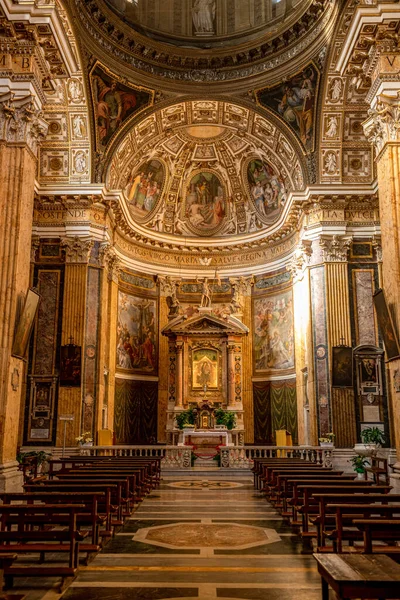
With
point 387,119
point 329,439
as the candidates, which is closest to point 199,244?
point 329,439

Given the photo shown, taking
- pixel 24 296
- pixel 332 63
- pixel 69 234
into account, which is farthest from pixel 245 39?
pixel 24 296

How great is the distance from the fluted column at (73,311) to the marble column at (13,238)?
8.62 metres

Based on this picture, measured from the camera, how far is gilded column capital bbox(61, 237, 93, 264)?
22.3m

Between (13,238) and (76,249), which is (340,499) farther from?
(76,249)

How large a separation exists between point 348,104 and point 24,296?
50.4 ft

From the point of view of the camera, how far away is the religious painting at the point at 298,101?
73.1 feet

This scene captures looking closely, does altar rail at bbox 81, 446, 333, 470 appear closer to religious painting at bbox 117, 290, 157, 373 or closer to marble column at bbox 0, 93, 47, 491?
religious painting at bbox 117, 290, 157, 373

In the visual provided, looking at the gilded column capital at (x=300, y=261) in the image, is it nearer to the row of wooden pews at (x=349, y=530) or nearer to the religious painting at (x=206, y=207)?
the religious painting at (x=206, y=207)

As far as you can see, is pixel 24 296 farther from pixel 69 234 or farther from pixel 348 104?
pixel 348 104

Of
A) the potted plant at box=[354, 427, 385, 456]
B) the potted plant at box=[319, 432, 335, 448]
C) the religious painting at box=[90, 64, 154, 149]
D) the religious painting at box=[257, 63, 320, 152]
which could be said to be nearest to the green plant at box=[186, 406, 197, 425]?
the potted plant at box=[319, 432, 335, 448]

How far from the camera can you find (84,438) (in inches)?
808

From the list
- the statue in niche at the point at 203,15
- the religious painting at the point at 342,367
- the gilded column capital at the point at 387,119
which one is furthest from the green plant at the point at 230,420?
the statue in niche at the point at 203,15

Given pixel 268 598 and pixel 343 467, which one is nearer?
pixel 268 598

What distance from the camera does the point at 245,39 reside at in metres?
23.7
